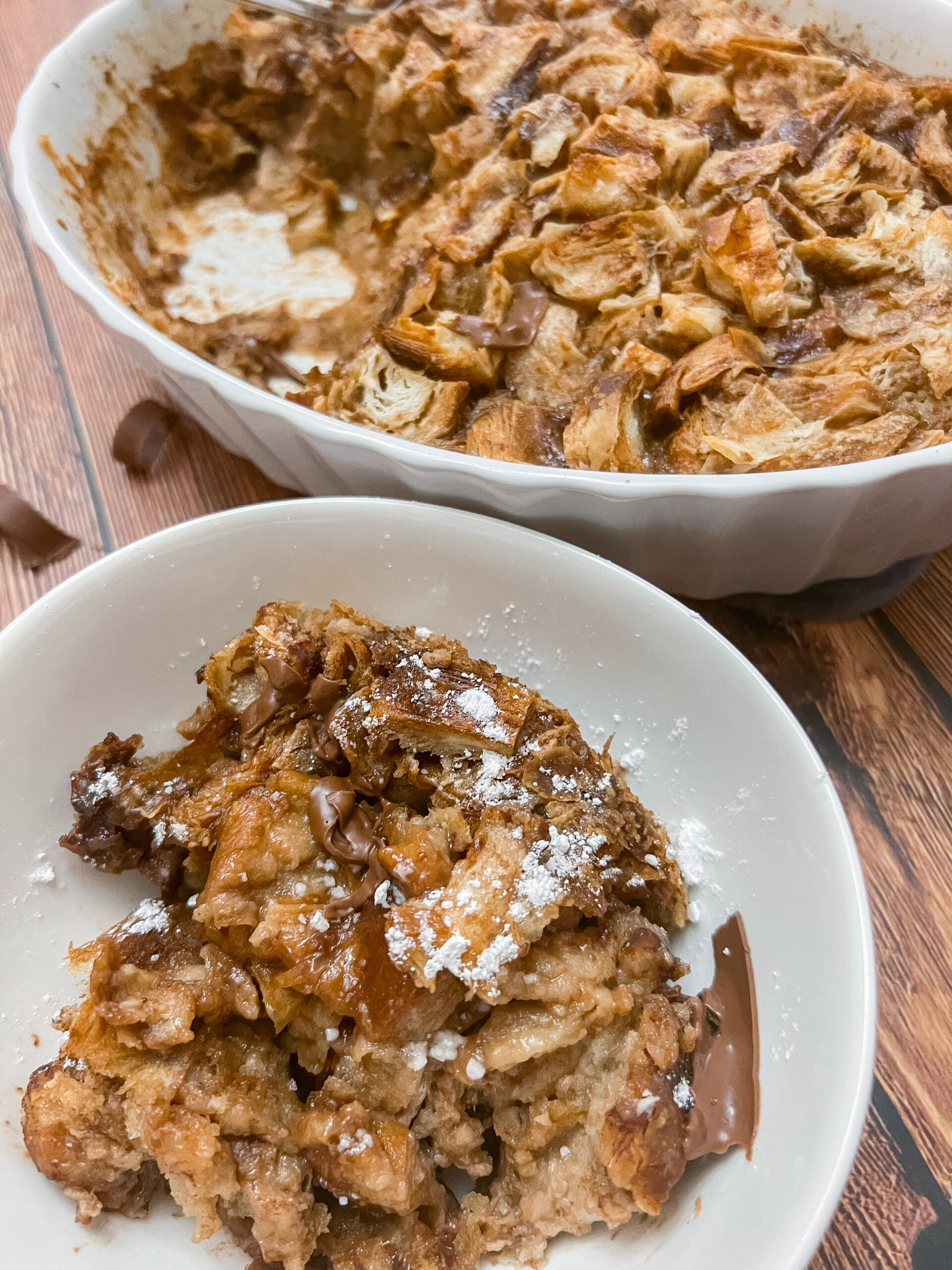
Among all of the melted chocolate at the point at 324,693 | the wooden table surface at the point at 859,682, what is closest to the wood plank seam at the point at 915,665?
the wooden table surface at the point at 859,682

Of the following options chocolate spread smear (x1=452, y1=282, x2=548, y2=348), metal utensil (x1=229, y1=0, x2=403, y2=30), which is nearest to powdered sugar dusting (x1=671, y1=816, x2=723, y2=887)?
chocolate spread smear (x1=452, y1=282, x2=548, y2=348)

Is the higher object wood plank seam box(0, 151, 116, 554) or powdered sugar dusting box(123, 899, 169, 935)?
wood plank seam box(0, 151, 116, 554)

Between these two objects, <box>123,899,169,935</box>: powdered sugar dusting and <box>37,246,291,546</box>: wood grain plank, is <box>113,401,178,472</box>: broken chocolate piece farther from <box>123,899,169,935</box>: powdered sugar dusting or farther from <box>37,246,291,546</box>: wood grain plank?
<box>123,899,169,935</box>: powdered sugar dusting

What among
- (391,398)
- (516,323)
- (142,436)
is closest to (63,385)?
(142,436)

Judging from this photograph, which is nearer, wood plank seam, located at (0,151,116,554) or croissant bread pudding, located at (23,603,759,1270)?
croissant bread pudding, located at (23,603,759,1270)

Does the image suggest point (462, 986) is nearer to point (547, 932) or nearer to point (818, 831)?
point (547, 932)

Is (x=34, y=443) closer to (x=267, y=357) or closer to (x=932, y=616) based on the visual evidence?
(x=267, y=357)
